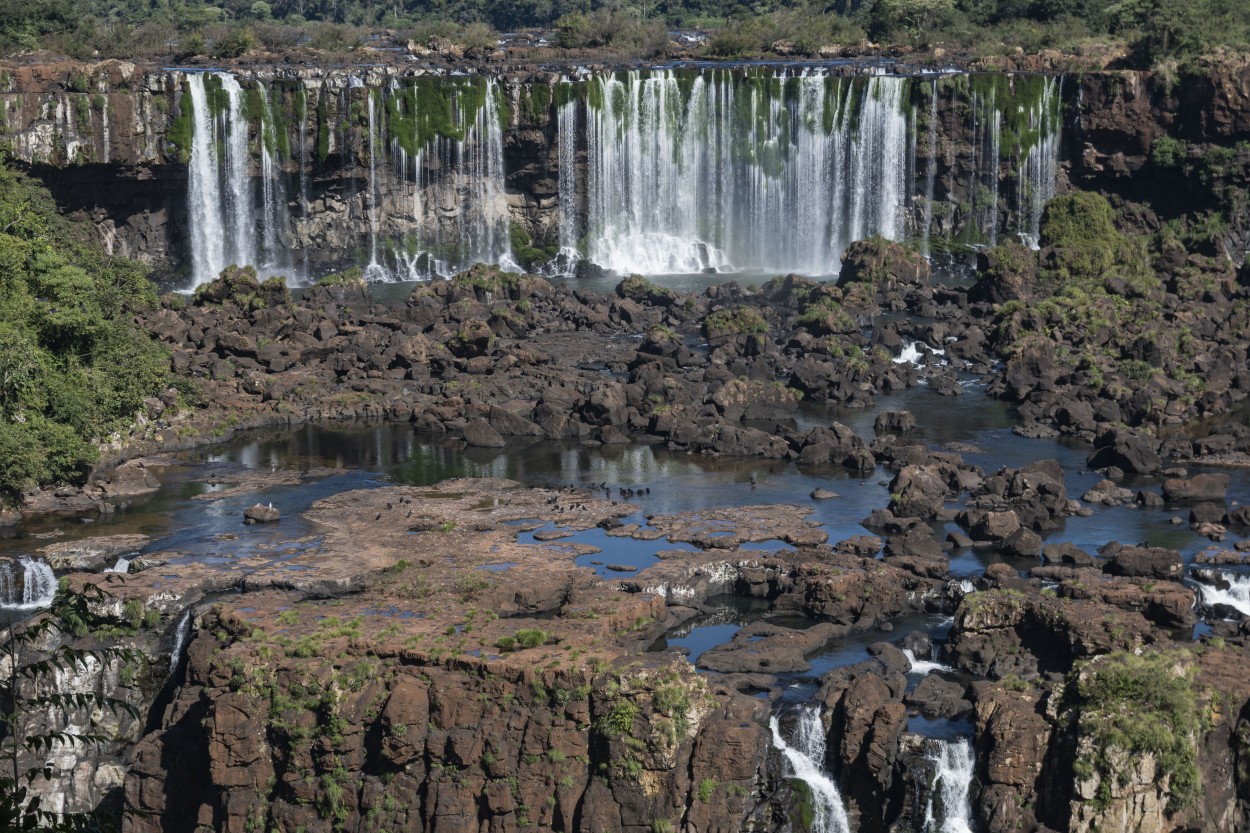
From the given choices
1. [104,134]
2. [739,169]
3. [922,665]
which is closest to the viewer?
[922,665]

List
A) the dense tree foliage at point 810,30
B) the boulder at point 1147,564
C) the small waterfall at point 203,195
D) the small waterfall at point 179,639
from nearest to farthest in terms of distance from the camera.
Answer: the small waterfall at point 179,639 < the boulder at point 1147,564 < the small waterfall at point 203,195 < the dense tree foliage at point 810,30

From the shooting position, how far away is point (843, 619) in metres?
40.8

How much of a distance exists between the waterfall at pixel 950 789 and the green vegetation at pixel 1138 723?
2.55 metres

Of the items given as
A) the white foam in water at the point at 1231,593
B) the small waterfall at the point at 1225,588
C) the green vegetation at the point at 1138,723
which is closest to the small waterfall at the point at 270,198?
the small waterfall at the point at 1225,588

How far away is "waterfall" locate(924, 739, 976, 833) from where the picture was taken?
33.4m

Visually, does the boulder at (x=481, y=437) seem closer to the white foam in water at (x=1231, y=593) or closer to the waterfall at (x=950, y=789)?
the white foam in water at (x=1231, y=593)

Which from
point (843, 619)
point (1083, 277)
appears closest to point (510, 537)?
point (843, 619)

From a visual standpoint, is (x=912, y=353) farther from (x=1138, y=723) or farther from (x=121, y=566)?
(x=1138, y=723)

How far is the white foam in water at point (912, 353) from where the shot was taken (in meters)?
71.1

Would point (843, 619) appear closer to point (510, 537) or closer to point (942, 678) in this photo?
point (942, 678)

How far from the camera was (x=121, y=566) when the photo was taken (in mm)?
44844

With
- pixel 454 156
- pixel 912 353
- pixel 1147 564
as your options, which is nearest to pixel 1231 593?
pixel 1147 564

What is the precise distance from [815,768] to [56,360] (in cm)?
3224

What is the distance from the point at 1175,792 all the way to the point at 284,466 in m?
33.1
